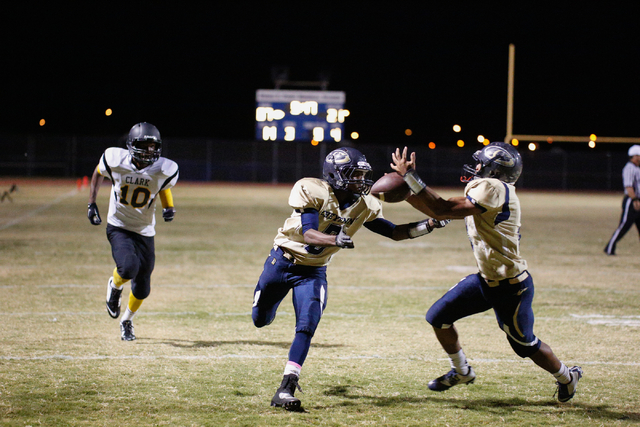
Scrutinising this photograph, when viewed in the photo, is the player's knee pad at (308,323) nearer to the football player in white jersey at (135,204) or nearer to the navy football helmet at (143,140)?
the football player in white jersey at (135,204)

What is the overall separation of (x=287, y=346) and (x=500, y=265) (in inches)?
85.8

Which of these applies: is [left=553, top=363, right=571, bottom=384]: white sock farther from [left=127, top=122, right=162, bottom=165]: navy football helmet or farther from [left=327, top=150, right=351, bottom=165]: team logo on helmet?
[left=127, top=122, right=162, bottom=165]: navy football helmet

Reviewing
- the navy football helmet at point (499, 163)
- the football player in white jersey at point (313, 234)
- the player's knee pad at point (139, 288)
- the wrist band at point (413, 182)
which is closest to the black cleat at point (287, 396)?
the football player in white jersey at point (313, 234)

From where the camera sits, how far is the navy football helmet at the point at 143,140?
19.7ft

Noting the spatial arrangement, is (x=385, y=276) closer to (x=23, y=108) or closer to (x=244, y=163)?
(x=244, y=163)

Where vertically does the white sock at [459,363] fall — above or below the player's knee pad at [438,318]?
below

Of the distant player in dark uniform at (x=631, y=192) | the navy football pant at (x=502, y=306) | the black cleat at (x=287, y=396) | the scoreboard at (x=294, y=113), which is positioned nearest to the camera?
the black cleat at (x=287, y=396)

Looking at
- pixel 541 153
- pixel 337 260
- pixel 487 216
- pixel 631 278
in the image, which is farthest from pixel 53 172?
pixel 487 216

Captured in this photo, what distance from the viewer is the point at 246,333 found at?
21.0 feet

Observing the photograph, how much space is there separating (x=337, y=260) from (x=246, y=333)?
5.00 metres

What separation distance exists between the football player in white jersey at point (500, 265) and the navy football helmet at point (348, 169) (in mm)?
227

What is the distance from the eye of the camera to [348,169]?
15.0 feet

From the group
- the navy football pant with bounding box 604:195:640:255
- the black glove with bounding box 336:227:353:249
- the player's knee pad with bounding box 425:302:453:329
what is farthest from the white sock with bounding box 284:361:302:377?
the navy football pant with bounding box 604:195:640:255

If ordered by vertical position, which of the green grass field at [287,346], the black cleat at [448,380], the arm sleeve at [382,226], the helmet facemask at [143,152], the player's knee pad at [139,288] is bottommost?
the green grass field at [287,346]
